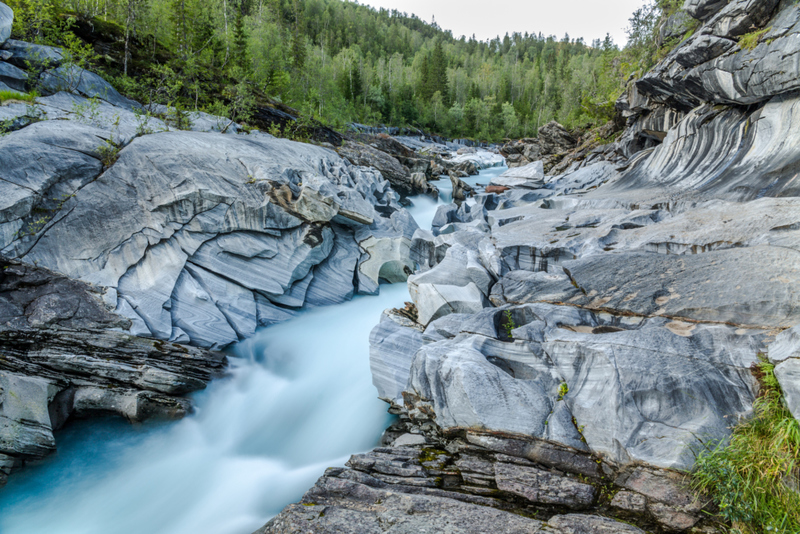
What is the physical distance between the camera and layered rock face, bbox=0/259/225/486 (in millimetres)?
6898

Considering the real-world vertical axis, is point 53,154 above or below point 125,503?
above

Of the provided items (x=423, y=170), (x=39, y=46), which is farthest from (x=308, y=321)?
(x=423, y=170)

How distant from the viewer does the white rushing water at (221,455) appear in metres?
6.46

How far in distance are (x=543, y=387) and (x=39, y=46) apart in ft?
68.8

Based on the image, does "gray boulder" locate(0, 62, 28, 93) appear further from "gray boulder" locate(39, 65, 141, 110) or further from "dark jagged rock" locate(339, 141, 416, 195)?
"dark jagged rock" locate(339, 141, 416, 195)

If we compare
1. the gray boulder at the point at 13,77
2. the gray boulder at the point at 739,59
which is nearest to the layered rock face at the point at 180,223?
the gray boulder at the point at 13,77

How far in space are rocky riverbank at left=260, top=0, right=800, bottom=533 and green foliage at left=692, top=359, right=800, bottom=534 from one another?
200 mm

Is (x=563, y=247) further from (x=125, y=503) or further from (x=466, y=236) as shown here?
(x=125, y=503)

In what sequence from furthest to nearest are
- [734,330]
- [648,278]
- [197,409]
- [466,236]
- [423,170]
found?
[423,170], [466,236], [197,409], [648,278], [734,330]

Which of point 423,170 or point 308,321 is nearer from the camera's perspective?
point 308,321

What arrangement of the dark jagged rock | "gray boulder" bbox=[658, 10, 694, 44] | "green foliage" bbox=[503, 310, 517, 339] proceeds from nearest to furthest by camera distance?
"green foliage" bbox=[503, 310, 517, 339]
"gray boulder" bbox=[658, 10, 694, 44]
the dark jagged rock

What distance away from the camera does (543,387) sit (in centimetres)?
641

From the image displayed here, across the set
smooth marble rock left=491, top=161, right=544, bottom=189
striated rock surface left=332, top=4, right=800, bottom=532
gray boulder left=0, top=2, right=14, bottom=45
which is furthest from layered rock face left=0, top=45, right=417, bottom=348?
smooth marble rock left=491, top=161, right=544, bottom=189

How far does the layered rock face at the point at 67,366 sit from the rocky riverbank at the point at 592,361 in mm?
4702
